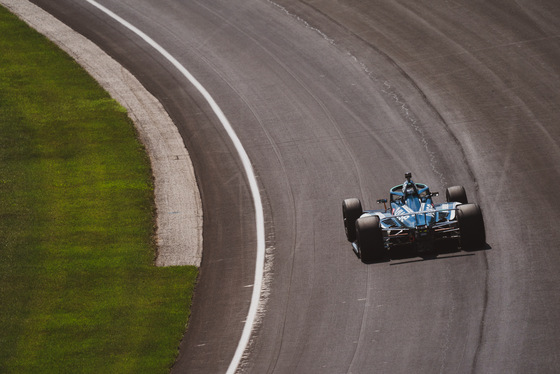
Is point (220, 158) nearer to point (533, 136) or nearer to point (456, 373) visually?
point (533, 136)

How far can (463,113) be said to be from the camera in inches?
1027

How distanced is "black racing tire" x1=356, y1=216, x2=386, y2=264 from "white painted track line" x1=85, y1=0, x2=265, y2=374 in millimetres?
2439

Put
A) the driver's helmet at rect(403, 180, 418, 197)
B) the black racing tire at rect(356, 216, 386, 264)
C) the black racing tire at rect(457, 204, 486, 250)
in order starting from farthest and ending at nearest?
the driver's helmet at rect(403, 180, 418, 197), the black racing tire at rect(356, 216, 386, 264), the black racing tire at rect(457, 204, 486, 250)

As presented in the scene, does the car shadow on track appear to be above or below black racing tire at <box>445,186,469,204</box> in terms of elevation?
below

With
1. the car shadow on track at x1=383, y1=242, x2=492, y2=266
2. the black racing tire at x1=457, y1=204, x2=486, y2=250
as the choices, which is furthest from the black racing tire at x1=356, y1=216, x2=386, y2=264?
the black racing tire at x1=457, y1=204, x2=486, y2=250

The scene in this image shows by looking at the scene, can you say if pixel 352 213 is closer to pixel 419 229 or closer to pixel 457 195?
pixel 419 229

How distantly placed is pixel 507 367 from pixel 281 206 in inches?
350

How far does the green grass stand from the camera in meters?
17.4

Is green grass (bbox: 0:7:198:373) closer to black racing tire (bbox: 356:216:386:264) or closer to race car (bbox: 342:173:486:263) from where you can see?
black racing tire (bbox: 356:216:386:264)

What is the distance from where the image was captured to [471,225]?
1841cm

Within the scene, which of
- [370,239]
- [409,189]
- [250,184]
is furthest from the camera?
[250,184]

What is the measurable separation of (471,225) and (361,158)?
621 centimetres

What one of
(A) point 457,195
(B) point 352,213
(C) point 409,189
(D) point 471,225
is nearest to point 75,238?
(B) point 352,213

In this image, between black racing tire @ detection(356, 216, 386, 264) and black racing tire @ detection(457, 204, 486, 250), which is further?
black racing tire @ detection(356, 216, 386, 264)
